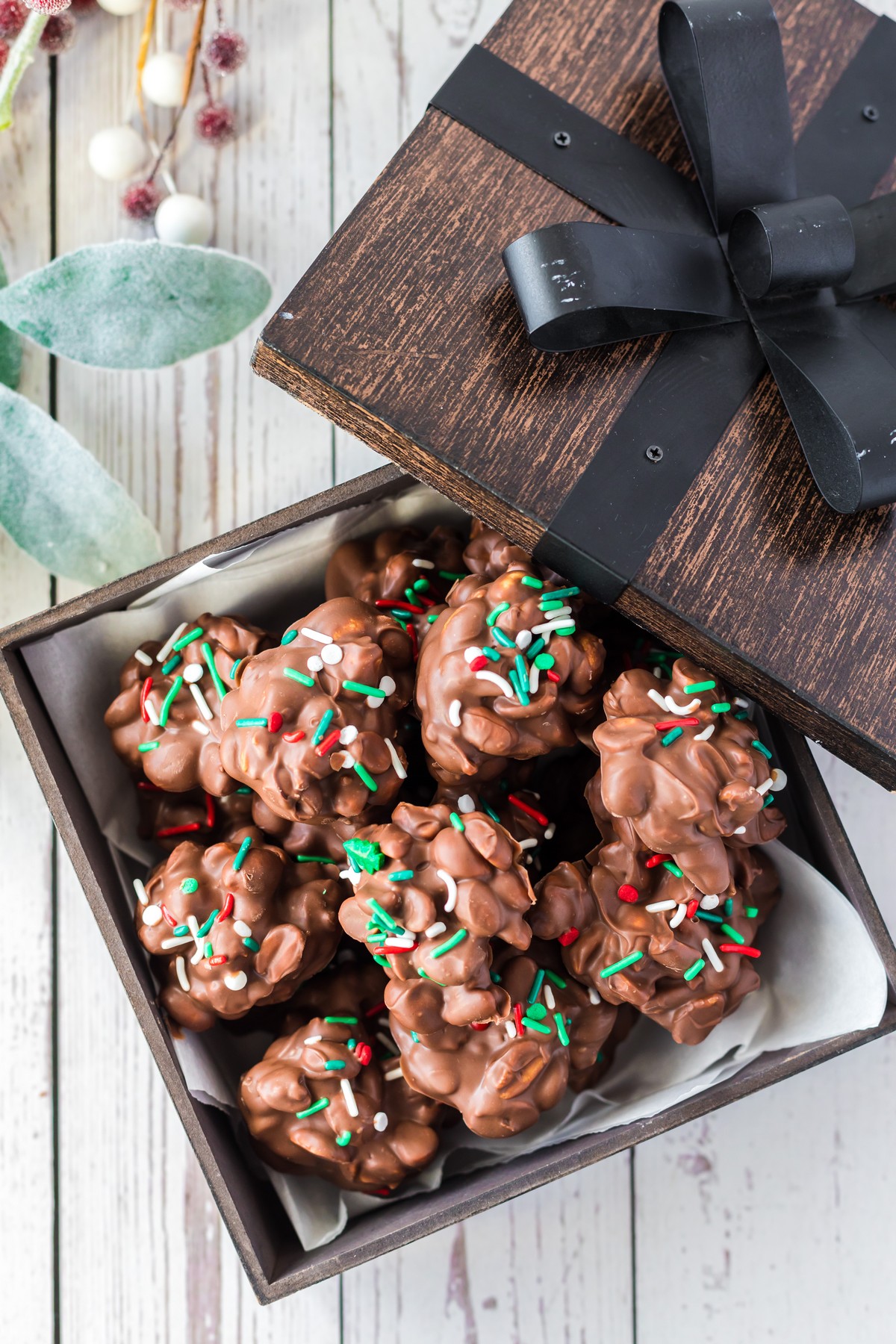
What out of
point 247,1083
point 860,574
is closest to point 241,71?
point 860,574

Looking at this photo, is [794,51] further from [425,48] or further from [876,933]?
[876,933]

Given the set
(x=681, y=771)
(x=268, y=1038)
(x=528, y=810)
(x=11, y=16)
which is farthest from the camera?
(x=11, y=16)

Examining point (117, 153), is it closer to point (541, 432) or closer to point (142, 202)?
point (142, 202)

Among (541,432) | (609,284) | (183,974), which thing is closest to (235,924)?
(183,974)

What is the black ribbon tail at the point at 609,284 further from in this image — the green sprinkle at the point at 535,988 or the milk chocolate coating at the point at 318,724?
the green sprinkle at the point at 535,988

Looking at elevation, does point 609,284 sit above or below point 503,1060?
above

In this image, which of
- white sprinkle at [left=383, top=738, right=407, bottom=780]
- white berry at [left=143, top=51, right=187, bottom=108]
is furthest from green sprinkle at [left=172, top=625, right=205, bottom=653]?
white berry at [left=143, top=51, right=187, bottom=108]
